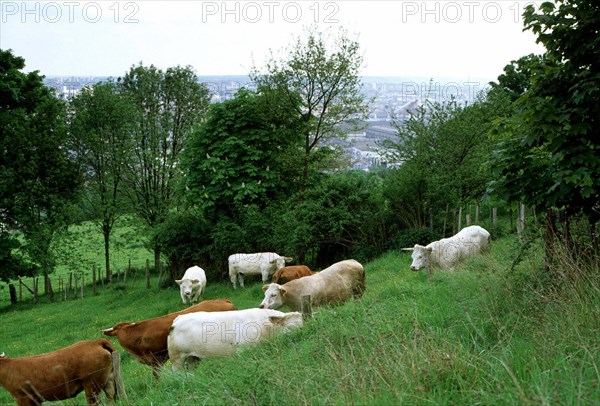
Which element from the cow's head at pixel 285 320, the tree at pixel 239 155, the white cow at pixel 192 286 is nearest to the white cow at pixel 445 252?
the cow's head at pixel 285 320

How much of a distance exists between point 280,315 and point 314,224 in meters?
14.2

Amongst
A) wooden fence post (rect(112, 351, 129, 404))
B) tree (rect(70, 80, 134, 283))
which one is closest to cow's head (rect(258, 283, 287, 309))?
wooden fence post (rect(112, 351, 129, 404))

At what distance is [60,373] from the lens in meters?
9.55

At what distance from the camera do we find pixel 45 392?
31.3 feet

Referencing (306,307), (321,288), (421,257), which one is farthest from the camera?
(421,257)

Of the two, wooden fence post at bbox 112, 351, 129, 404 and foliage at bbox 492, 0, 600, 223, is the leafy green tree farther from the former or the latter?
wooden fence post at bbox 112, 351, 129, 404

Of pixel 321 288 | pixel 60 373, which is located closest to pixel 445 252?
pixel 321 288

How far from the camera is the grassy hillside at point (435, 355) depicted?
5168mm

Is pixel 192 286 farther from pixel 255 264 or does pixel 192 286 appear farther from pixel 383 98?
pixel 383 98

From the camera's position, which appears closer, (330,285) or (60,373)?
(60,373)

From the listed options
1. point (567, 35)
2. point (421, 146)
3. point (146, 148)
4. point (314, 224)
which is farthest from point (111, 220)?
point (567, 35)

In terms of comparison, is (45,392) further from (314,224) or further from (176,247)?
(176,247)

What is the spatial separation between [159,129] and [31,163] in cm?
912

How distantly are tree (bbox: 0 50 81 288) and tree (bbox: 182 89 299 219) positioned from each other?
685 cm
